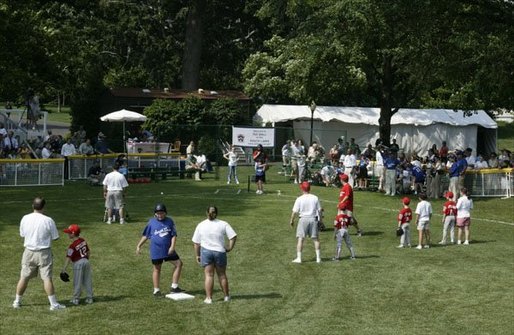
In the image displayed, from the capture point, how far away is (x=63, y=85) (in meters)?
39.7

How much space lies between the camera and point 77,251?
16625 millimetres

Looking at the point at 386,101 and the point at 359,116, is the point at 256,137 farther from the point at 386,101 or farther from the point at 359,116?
the point at 359,116

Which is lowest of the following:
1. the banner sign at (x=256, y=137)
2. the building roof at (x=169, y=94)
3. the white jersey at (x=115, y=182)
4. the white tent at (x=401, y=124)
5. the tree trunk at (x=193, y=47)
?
the white jersey at (x=115, y=182)

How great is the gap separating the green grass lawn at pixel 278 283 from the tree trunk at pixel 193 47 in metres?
30.1

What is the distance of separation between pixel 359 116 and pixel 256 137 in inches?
500

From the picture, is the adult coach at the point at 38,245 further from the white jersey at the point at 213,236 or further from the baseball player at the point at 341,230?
the baseball player at the point at 341,230

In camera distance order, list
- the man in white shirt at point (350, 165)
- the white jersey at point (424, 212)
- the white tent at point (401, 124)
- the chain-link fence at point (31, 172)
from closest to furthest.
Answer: the white jersey at point (424, 212) < the chain-link fence at point (31, 172) < the man in white shirt at point (350, 165) < the white tent at point (401, 124)

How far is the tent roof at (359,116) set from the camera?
52.7 meters

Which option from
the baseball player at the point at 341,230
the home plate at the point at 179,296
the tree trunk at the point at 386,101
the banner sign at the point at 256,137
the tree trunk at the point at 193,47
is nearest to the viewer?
the home plate at the point at 179,296

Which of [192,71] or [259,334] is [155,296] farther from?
[192,71]

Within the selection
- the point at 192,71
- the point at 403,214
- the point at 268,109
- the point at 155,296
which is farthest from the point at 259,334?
the point at 192,71

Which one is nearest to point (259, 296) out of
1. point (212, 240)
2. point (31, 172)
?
point (212, 240)

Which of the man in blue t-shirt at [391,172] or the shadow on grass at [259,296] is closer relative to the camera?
the shadow on grass at [259,296]

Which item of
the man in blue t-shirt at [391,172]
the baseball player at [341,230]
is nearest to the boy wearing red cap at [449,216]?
the baseball player at [341,230]
